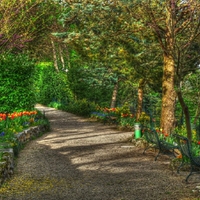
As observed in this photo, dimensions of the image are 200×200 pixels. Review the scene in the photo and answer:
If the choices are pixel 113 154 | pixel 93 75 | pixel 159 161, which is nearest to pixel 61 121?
pixel 93 75

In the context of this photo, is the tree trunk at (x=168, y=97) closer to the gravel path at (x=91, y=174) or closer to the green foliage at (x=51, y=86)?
the gravel path at (x=91, y=174)

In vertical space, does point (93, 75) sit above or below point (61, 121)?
above

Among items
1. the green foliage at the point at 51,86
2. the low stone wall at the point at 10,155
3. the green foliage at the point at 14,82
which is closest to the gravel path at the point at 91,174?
the low stone wall at the point at 10,155

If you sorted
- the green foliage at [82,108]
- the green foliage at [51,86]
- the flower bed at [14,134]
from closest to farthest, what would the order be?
the flower bed at [14,134], the green foliage at [82,108], the green foliage at [51,86]

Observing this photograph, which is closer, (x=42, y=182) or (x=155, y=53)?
(x=42, y=182)

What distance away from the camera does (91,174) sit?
866 centimetres

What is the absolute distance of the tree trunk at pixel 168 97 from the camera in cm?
1262

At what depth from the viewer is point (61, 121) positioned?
2064cm

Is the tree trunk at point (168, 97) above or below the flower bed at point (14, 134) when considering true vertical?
above

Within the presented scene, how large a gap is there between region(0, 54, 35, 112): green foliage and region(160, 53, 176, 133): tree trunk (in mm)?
6425

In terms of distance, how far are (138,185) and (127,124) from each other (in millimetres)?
10145

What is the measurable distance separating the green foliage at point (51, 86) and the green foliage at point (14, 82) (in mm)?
11316

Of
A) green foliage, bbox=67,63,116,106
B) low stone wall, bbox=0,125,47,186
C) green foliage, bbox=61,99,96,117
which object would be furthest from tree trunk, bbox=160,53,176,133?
green foliage, bbox=67,63,116,106

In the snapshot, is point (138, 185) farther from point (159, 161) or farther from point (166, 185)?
point (159, 161)
